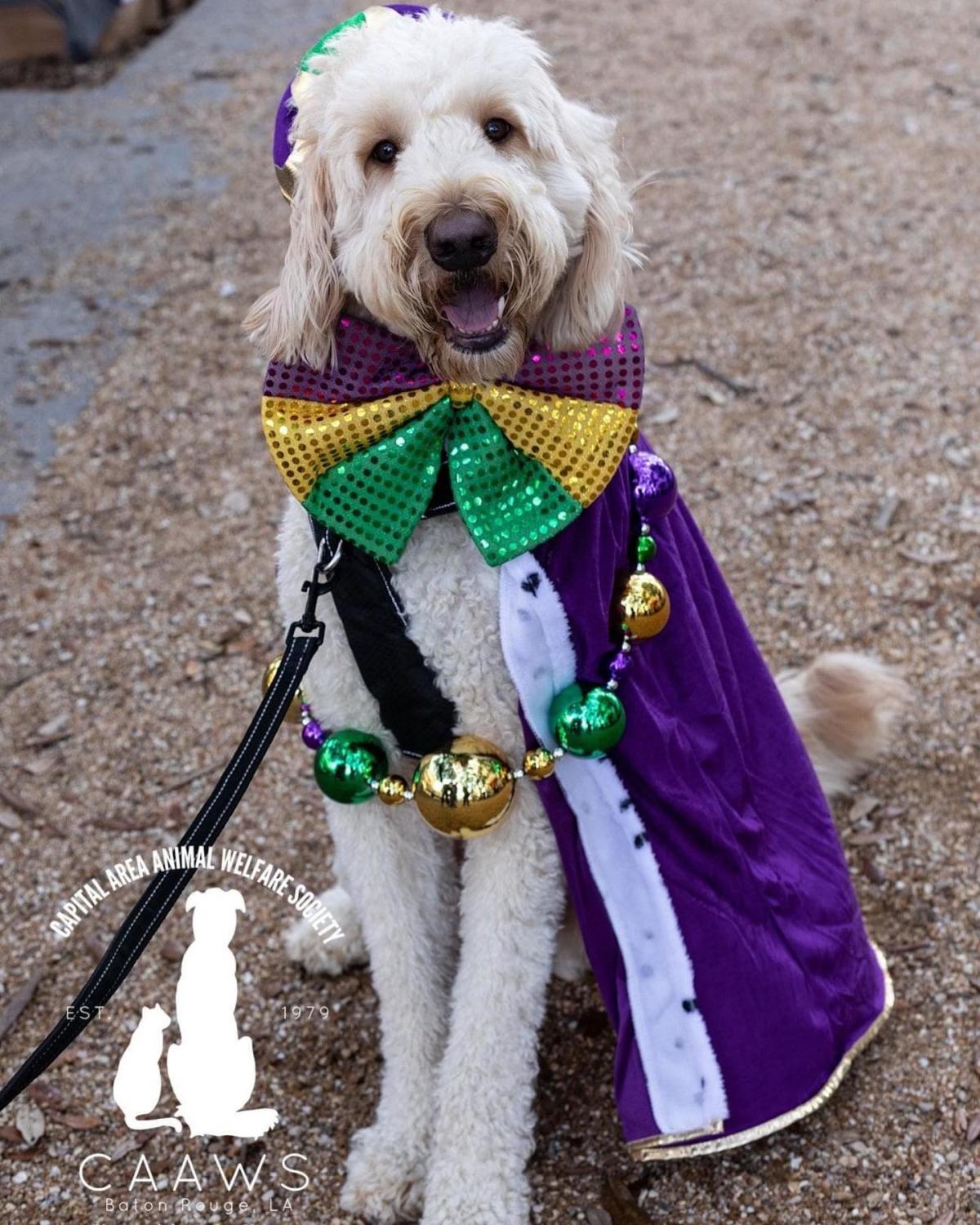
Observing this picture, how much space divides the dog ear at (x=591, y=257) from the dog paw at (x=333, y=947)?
4.35 ft

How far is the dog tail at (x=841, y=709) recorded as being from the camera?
2.86 meters

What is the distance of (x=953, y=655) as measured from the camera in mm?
3391

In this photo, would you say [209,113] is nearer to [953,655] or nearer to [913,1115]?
[953,655]

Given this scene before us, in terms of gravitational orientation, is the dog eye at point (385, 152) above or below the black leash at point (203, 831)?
above

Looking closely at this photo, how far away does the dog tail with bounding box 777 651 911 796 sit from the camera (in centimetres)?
286

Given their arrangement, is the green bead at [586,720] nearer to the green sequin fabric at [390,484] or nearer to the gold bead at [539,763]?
the gold bead at [539,763]

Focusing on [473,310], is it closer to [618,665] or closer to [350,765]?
[618,665]

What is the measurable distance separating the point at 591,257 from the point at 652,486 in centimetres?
39

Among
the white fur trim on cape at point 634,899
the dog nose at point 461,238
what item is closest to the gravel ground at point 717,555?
the white fur trim on cape at point 634,899

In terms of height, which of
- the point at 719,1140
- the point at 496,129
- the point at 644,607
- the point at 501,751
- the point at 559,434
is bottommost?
the point at 719,1140

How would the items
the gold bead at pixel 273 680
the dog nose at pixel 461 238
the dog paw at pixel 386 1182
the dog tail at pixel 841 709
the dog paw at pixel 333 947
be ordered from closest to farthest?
1. the dog nose at pixel 461 238
2. the gold bead at pixel 273 680
3. the dog paw at pixel 386 1182
4. the dog paw at pixel 333 947
5. the dog tail at pixel 841 709

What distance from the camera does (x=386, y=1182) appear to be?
2268mm

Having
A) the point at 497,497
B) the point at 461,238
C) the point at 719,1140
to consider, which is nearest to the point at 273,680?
the point at 497,497

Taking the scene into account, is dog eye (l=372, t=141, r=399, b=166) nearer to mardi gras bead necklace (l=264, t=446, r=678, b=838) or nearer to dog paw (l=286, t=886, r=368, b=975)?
mardi gras bead necklace (l=264, t=446, r=678, b=838)
